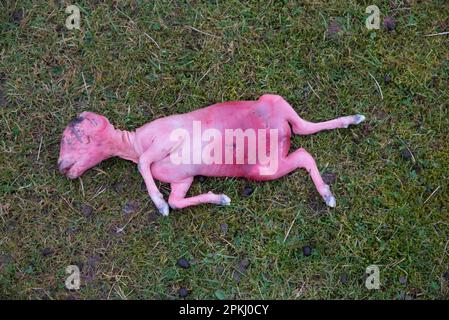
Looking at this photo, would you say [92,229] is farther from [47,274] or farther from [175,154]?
[175,154]

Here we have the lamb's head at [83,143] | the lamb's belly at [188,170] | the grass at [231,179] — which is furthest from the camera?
the grass at [231,179]

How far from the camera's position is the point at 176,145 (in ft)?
16.4

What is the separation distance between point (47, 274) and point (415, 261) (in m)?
3.41

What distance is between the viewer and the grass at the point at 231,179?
5305 mm

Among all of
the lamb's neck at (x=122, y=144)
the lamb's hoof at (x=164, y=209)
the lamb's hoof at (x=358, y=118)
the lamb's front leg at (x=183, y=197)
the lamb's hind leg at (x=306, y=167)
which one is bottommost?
the lamb's hoof at (x=164, y=209)

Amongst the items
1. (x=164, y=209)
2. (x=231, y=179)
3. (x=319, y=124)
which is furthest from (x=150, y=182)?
(x=319, y=124)

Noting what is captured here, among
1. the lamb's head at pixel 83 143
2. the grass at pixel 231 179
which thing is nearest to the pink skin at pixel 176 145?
the lamb's head at pixel 83 143

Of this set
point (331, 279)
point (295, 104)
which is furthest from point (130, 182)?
point (331, 279)

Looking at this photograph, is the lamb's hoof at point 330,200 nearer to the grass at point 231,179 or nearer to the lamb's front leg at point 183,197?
the grass at point 231,179

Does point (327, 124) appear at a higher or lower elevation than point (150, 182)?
higher

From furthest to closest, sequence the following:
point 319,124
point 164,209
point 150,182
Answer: point 319,124
point 164,209
point 150,182

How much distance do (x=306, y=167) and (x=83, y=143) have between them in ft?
6.59

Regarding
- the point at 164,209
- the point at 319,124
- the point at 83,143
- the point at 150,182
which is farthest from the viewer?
the point at 319,124

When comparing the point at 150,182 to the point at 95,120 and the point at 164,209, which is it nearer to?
the point at 164,209
